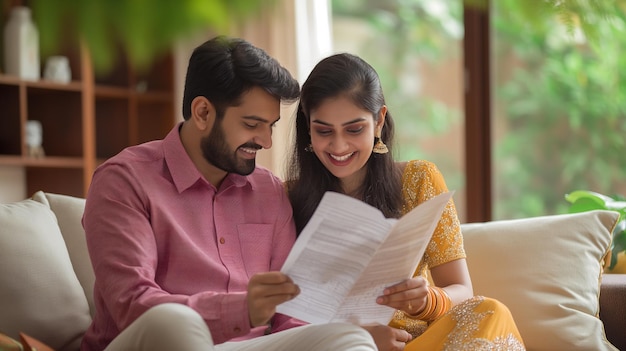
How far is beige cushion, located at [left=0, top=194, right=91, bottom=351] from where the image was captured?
6.16ft

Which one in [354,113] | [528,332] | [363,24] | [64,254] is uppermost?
[363,24]

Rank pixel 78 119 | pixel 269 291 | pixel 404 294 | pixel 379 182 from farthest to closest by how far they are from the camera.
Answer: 1. pixel 78 119
2. pixel 379 182
3. pixel 404 294
4. pixel 269 291

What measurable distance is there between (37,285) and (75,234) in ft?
0.94

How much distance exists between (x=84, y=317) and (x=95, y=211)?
430mm

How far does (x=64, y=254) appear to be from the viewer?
2.07 metres

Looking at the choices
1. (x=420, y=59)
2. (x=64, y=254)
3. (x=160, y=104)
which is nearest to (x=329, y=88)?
(x=64, y=254)

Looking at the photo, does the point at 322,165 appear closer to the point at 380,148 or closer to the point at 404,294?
the point at 380,148

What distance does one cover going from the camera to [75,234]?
219cm

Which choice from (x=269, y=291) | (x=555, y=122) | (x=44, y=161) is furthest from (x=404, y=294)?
(x=555, y=122)

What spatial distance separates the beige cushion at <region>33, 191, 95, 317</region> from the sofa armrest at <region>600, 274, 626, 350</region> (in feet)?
4.45

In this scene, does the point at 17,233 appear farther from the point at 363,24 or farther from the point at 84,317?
the point at 363,24

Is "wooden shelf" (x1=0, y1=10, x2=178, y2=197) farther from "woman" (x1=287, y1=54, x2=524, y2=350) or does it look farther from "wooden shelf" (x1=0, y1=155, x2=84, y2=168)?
"woman" (x1=287, y1=54, x2=524, y2=350)

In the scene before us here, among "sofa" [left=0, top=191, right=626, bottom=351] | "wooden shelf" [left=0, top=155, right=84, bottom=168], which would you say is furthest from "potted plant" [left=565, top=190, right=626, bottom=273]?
"wooden shelf" [left=0, top=155, right=84, bottom=168]

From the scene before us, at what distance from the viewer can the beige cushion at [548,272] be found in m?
2.20
